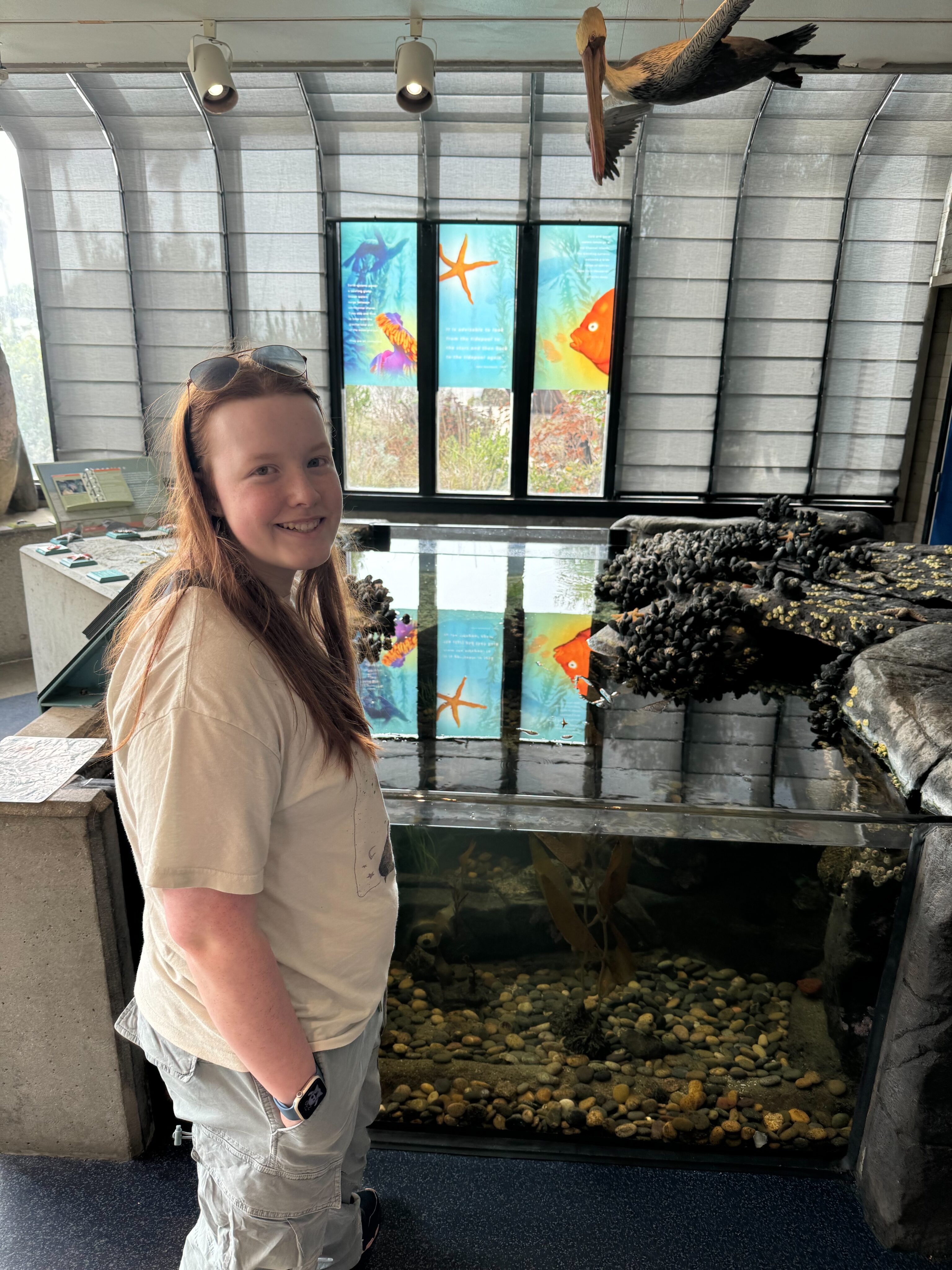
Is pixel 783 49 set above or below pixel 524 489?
above

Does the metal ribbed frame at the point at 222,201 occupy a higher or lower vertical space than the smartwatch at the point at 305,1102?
higher

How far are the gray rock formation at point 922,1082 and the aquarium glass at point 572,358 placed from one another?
810 cm

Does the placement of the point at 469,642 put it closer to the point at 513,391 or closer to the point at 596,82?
the point at 596,82

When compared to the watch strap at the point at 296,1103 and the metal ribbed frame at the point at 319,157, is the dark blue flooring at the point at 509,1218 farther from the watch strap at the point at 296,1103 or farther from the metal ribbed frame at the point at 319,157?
the metal ribbed frame at the point at 319,157

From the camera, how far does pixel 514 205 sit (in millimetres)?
8961

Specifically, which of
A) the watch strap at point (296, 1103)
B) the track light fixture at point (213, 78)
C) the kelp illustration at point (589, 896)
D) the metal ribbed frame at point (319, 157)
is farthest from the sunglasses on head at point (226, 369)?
the metal ribbed frame at point (319, 157)

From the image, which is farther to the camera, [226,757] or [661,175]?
[661,175]

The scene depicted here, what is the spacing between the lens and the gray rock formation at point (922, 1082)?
6.33ft

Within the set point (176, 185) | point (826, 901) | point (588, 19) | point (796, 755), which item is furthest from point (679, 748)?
point (176, 185)

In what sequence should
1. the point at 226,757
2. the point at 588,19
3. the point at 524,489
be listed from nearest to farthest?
the point at 226,757
the point at 588,19
the point at 524,489

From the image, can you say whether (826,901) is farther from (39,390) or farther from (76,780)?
(39,390)

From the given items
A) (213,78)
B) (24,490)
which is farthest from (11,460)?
(213,78)

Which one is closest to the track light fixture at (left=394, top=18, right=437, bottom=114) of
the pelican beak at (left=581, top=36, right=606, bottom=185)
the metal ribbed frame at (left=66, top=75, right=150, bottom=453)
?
the pelican beak at (left=581, top=36, right=606, bottom=185)

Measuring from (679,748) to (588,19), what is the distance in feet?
10.8
